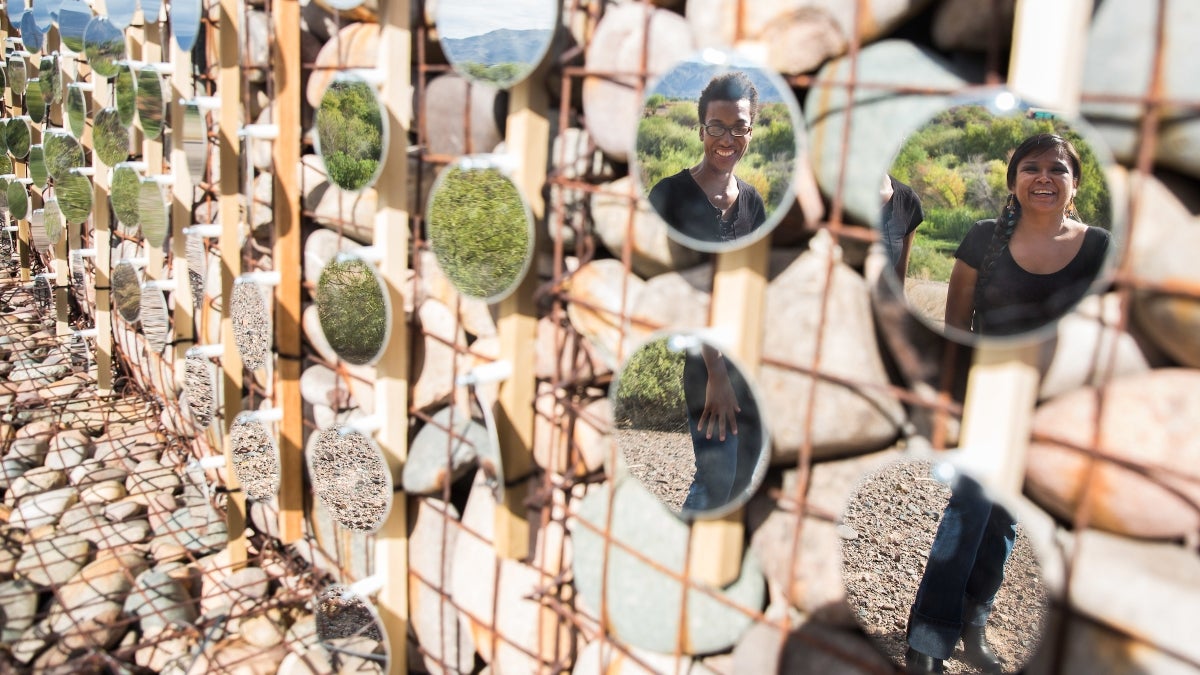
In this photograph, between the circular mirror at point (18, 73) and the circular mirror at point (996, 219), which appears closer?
the circular mirror at point (996, 219)

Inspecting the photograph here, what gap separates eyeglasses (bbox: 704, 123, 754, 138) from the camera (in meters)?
1.17

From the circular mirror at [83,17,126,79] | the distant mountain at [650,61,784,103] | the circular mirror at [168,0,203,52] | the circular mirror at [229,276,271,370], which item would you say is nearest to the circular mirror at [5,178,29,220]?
the circular mirror at [83,17,126,79]

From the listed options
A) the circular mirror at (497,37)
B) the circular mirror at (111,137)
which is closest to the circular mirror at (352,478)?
the circular mirror at (497,37)

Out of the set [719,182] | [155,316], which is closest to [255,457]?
[155,316]

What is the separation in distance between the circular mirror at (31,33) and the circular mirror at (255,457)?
7.69 ft

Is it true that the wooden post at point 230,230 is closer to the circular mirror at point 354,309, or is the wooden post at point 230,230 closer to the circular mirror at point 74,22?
the circular mirror at point 354,309

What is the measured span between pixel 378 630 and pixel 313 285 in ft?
2.70

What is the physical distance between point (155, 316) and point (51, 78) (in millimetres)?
1425

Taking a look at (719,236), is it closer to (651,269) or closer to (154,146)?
(651,269)

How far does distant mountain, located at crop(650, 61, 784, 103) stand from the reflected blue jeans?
618 mm

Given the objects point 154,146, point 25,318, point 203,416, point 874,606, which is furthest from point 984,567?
point 25,318

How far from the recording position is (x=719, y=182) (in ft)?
3.97

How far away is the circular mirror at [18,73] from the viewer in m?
3.94

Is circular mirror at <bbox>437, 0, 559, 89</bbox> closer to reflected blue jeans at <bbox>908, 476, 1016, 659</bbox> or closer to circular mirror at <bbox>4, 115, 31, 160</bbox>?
reflected blue jeans at <bbox>908, 476, 1016, 659</bbox>
